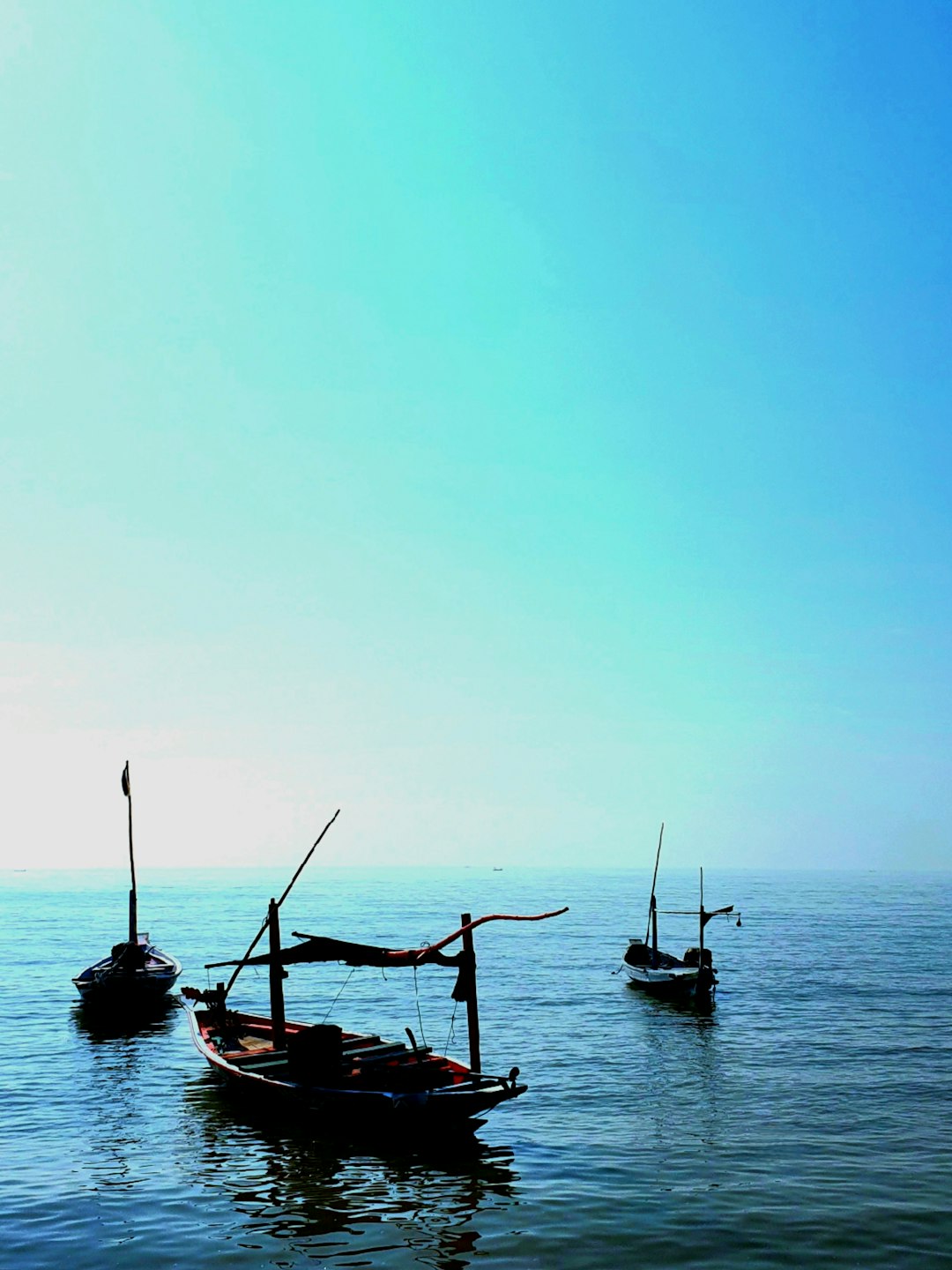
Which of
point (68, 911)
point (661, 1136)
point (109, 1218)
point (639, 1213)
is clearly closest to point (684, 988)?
point (661, 1136)

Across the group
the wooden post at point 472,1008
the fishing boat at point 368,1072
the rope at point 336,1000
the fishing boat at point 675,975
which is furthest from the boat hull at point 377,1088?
the fishing boat at point 675,975

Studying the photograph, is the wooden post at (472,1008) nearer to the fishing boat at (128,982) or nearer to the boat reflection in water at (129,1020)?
the boat reflection in water at (129,1020)

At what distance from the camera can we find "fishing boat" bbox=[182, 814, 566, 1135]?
22.7m

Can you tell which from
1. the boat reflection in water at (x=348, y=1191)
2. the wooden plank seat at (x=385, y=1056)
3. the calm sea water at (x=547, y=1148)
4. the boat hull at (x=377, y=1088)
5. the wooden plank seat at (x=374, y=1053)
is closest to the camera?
the boat reflection in water at (x=348, y=1191)

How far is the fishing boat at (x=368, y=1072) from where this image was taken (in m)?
22.7

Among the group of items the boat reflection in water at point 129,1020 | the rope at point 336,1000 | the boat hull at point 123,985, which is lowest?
the rope at point 336,1000

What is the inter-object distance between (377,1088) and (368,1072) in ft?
3.16

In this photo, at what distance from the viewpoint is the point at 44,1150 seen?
23.9 metres

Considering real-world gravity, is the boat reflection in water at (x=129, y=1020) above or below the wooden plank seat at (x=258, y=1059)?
below

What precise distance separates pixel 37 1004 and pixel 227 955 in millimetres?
24842

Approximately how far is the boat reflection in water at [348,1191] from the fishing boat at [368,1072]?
77 cm

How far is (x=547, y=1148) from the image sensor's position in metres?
23.5

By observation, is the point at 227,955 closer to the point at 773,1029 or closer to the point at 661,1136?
the point at 773,1029

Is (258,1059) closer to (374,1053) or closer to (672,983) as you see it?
(374,1053)
